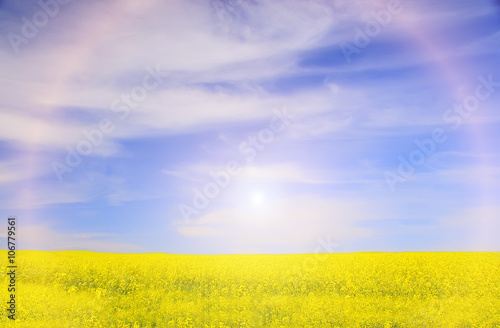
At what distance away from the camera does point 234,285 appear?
23062 mm

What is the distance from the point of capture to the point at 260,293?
22.4 meters

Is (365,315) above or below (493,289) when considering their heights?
below

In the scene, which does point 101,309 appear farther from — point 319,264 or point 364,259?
point 364,259

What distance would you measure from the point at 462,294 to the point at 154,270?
1871cm

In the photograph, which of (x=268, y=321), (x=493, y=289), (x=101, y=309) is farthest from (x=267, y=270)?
Result: (x=493, y=289)

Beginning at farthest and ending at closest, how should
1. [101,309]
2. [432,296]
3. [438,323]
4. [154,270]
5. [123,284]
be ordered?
1. [154,270]
2. [123,284]
3. [432,296]
4. [101,309]
5. [438,323]

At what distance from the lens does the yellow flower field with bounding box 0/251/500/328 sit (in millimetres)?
18734

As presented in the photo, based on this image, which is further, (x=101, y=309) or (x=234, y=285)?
(x=234, y=285)

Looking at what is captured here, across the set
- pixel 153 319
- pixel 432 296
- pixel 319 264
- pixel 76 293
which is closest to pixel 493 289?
pixel 432 296

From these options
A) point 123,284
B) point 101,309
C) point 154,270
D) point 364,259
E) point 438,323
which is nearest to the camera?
point 438,323

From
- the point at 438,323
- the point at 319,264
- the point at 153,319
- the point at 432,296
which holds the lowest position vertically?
the point at 153,319

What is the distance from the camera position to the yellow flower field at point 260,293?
61.5 ft

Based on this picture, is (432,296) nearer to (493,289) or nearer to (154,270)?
(493,289)

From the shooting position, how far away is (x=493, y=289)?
22391mm
